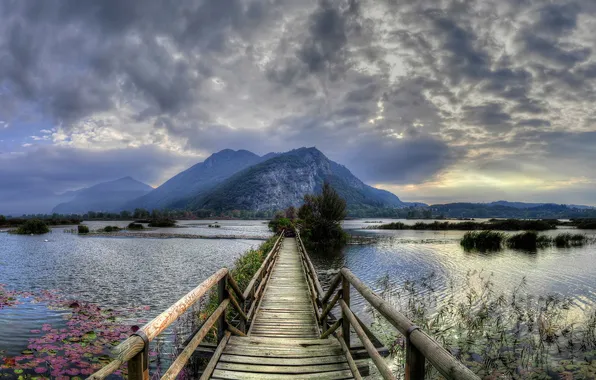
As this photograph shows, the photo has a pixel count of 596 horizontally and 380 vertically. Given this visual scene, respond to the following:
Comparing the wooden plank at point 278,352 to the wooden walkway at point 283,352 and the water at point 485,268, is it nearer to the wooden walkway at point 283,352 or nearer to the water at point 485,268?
the wooden walkway at point 283,352

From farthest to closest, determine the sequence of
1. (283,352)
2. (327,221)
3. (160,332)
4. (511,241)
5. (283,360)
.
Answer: (327,221) → (511,241) → (283,352) → (283,360) → (160,332)

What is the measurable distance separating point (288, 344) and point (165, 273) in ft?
55.2

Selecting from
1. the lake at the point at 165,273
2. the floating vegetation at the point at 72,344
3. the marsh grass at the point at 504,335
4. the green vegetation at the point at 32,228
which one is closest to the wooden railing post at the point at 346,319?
the marsh grass at the point at 504,335

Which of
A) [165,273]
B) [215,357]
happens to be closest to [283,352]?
[215,357]

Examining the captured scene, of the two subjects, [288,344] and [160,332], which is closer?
[160,332]

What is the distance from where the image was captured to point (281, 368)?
470cm

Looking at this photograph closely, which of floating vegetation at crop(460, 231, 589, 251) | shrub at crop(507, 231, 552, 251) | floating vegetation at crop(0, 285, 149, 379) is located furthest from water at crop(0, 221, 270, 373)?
shrub at crop(507, 231, 552, 251)

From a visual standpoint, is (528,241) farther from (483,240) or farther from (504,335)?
(504,335)

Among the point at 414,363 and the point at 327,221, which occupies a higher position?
the point at 414,363

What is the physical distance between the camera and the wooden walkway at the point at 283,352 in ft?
15.0

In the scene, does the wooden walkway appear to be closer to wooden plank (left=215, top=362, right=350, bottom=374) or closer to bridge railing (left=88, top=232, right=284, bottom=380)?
wooden plank (left=215, top=362, right=350, bottom=374)

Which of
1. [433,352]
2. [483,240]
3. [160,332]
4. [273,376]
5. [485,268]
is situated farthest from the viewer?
[483,240]

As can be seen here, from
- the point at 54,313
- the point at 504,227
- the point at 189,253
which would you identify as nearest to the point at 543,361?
the point at 54,313

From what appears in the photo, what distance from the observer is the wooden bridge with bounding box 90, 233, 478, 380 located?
7.76 ft
